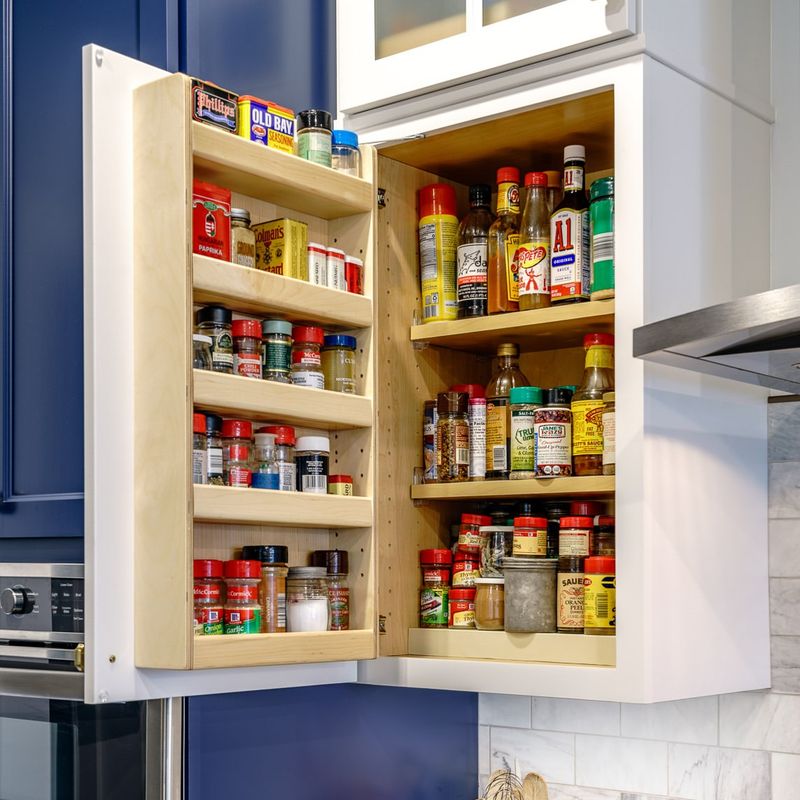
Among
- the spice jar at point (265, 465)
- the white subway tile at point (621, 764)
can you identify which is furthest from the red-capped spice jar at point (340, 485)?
the white subway tile at point (621, 764)

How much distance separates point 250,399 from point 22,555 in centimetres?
48

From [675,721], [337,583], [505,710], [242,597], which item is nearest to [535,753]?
[505,710]

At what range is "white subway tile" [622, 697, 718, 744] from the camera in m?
2.02

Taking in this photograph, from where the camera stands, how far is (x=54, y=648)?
1669 mm

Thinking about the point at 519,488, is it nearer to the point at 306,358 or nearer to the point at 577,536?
the point at 577,536

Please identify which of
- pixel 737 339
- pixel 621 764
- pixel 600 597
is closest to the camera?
pixel 737 339

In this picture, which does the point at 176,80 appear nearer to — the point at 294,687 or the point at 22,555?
the point at 22,555

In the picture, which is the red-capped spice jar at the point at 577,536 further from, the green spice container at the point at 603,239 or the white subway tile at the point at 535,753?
the white subway tile at the point at 535,753

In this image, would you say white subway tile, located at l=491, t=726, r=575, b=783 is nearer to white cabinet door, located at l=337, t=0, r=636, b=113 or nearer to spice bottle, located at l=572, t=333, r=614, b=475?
spice bottle, located at l=572, t=333, r=614, b=475

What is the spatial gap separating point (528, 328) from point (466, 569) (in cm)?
42

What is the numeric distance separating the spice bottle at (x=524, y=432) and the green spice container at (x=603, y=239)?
196 mm

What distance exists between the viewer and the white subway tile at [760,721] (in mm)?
1933

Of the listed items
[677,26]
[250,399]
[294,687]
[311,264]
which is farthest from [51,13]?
[294,687]

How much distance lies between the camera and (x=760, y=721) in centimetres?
196
